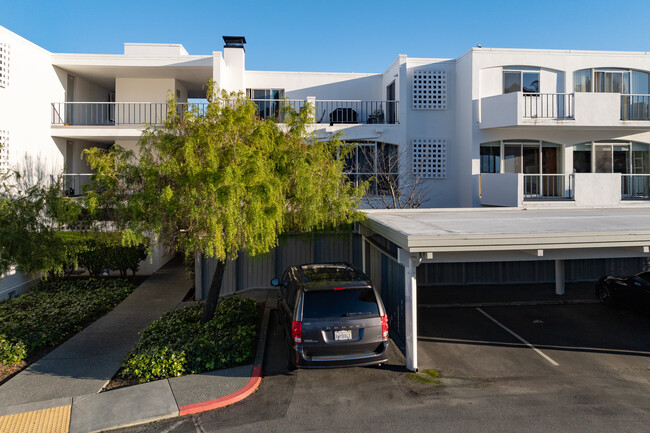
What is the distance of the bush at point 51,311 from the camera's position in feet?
29.9

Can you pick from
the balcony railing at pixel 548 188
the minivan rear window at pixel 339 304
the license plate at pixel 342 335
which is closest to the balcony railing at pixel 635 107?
the balcony railing at pixel 548 188

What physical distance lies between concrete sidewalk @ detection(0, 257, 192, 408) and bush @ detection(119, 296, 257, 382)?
455 mm

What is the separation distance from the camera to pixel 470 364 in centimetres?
840

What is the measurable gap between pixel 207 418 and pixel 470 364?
4.72 meters

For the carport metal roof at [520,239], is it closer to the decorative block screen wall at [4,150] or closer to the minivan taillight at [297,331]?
the minivan taillight at [297,331]

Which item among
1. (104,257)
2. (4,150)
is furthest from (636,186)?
(4,150)

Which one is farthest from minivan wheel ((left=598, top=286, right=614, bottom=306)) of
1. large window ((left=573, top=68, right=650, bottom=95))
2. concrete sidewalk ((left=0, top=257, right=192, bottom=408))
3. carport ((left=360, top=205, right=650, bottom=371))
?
concrete sidewalk ((left=0, top=257, right=192, bottom=408))

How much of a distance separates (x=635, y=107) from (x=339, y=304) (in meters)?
16.0

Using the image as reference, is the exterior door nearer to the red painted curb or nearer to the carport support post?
the carport support post

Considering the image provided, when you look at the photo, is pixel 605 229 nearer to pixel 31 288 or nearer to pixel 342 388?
pixel 342 388

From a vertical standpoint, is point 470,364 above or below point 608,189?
below

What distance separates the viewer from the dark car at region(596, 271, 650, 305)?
11.1 m

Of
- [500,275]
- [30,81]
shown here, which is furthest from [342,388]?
[30,81]

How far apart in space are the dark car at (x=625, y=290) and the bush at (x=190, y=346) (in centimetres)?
924
